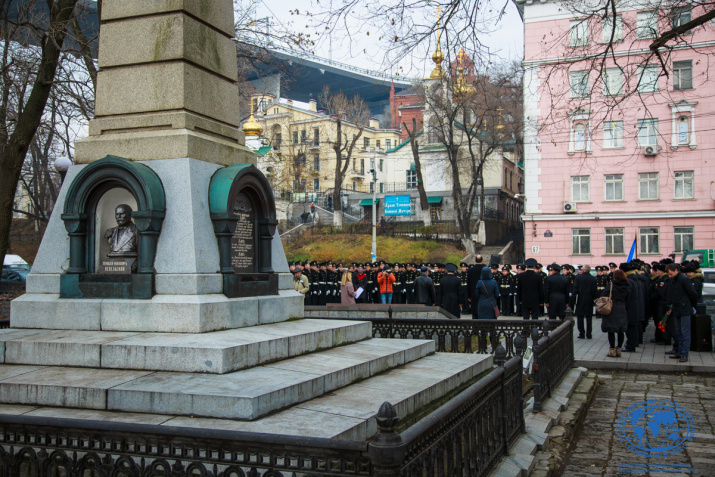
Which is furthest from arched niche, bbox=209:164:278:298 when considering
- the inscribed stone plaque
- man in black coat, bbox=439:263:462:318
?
man in black coat, bbox=439:263:462:318

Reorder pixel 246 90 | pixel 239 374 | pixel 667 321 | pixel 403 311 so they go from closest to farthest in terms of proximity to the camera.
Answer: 1. pixel 239 374
2. pixel 667 321
3. pixel 403 311
4. pixel 246 90

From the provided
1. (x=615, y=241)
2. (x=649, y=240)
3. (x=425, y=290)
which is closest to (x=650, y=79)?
(x=425, y=290)

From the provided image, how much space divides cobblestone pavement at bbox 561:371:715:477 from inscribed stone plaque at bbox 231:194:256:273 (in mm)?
4209

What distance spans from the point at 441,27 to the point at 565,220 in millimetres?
29713

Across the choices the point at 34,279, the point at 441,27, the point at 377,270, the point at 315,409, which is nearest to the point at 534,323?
the point at 441,27

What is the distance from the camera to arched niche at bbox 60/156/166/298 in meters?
7.06

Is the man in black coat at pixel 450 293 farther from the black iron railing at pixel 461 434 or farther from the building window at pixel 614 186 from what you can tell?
the building window at pixel 614 186

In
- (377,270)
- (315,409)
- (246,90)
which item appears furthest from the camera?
(377,270)

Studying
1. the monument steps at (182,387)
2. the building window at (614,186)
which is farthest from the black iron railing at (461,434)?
the building window at (614,186)

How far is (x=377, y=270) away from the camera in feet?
76.6

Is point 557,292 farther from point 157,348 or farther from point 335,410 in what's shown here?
point 157,348

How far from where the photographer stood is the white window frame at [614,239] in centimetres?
3528

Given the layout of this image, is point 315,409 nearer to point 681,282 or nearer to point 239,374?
point 239,374

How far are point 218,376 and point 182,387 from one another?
428mm
